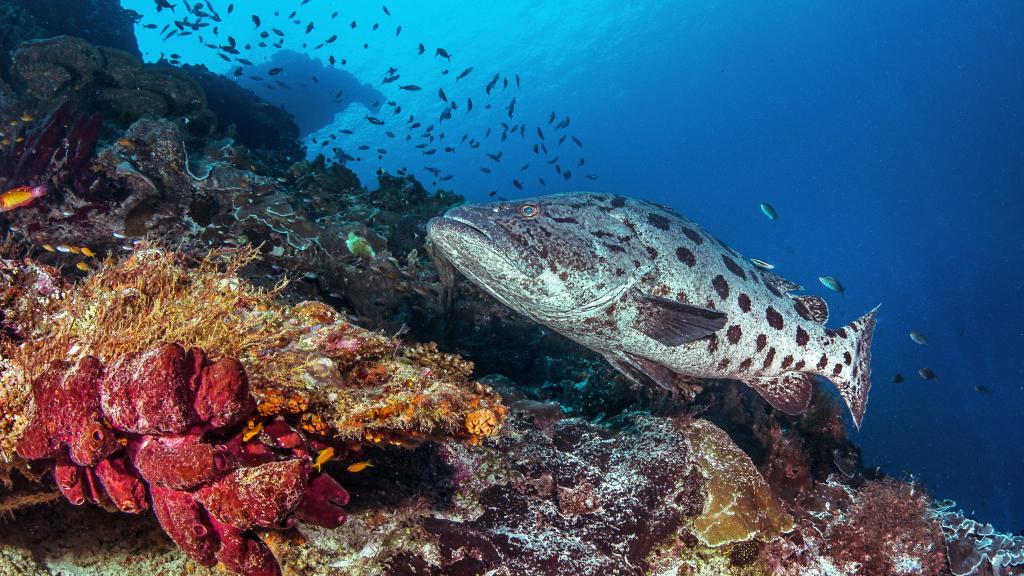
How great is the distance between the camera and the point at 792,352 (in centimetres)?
575

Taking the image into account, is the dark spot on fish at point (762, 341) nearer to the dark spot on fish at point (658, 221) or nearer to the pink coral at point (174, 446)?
the dark spot on fish at point (658, 221)

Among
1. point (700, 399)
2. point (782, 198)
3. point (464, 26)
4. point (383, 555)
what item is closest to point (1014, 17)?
point (782, 198)

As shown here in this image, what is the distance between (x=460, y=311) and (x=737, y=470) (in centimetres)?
447

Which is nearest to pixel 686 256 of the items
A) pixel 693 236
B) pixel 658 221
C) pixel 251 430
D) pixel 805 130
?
pixel 693 236

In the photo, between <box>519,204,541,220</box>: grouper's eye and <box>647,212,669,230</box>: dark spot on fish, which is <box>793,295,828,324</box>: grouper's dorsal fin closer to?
<box>647,212,669,230</box>: dark spot on fish

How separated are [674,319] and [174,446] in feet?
13.4

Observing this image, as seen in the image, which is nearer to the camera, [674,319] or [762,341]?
[674,319]

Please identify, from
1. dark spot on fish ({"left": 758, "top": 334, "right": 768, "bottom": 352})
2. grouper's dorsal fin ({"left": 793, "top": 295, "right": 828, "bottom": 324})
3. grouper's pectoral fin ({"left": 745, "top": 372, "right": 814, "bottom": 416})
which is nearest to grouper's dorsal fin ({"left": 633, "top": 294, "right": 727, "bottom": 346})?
dark spot on fish ({"left": 758, "top": 334, "right": 768, "bottom": 352})

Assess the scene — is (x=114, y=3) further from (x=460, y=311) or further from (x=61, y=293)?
(x=61, y=293)

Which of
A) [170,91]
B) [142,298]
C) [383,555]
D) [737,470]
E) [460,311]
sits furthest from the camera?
[170,91]

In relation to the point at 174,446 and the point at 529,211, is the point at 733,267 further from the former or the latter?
the point at 174,446

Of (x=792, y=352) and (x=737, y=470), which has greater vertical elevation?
(x=792, y=352)

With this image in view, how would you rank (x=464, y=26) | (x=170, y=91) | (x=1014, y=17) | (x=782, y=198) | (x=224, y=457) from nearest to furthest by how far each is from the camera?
1. (x=224, y=457)
2. (x=170, y=91)
3. (x=1014, y=17)
4. (x=464, y=26)
5. (x=782, y=198)

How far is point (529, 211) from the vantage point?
4.57m
